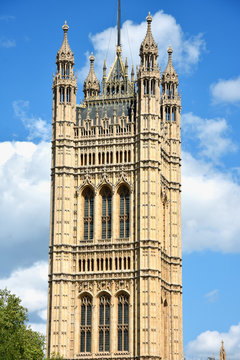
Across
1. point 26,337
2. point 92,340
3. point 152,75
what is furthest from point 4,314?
point 152,75

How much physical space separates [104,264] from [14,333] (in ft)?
36.2

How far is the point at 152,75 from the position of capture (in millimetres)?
78125

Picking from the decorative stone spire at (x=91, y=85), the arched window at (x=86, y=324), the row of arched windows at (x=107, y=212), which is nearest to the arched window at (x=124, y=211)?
the row of arched windows at (x=107, y=212)

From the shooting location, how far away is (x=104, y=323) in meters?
73.7

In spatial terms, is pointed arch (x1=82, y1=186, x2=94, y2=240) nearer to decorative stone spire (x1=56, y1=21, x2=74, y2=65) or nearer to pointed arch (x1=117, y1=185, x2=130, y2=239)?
pointed arch (x1=117, y1=185, x2=130, y2=239)

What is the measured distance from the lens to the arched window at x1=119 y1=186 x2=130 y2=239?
248 feet

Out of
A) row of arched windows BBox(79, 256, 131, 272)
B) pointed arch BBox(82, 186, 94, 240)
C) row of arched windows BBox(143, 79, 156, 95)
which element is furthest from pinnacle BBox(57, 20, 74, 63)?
row of arched windows BBox(79, 256, 131, 272)

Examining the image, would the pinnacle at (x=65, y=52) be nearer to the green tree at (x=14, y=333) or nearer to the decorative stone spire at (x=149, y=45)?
the decorative stone spire at (x=149, y=45)

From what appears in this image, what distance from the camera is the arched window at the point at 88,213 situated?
251ft

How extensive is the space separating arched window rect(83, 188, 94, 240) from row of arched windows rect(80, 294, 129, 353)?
5388 millimetres

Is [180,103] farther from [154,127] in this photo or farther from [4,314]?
[4,314]

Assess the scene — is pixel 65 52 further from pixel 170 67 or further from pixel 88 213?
pixel 88 213

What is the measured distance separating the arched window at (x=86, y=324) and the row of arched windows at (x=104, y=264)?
2361mm

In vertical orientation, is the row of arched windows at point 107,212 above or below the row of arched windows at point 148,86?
below
